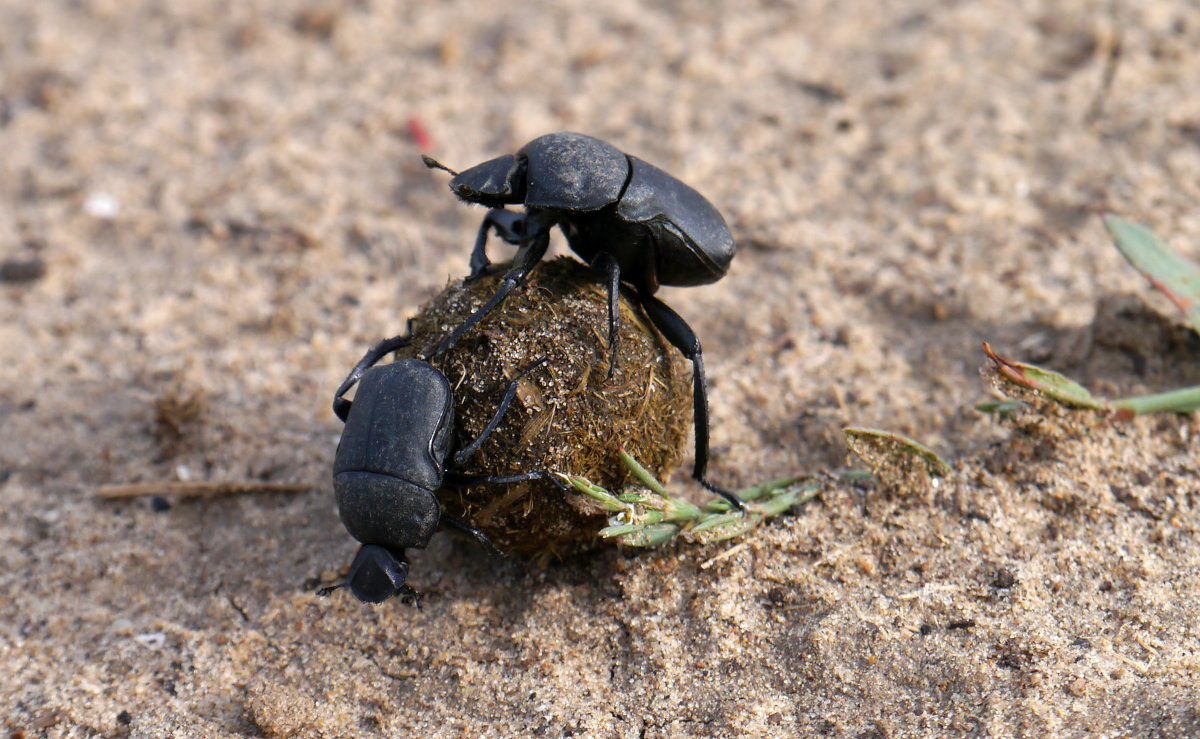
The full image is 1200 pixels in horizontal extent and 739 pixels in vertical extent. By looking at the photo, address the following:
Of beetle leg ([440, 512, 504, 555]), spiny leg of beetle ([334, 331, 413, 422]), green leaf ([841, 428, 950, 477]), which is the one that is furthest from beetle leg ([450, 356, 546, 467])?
green leaf ([841, 428, 950, 477])

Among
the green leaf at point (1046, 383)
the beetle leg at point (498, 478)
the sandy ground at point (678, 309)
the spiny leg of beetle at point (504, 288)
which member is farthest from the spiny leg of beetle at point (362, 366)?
the green leaf at point (1046, 383)

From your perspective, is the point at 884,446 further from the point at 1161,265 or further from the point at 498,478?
the point at 1161,265

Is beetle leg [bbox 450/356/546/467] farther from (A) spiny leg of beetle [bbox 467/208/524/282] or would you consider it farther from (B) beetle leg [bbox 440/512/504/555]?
(A) spiny leg of beetle [bbox 467/208/524/282]

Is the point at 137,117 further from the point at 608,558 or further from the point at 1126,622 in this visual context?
the point at 1126,622

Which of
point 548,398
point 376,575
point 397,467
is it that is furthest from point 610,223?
point 376,575

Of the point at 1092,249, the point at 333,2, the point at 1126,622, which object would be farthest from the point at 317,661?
the point at 333,2

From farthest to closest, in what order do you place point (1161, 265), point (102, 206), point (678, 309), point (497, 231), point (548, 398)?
1. point (102, 206)
2. point (678, 309)
3. point (1161, 265)
4. point (497, 231)
5. point (548, 398)
